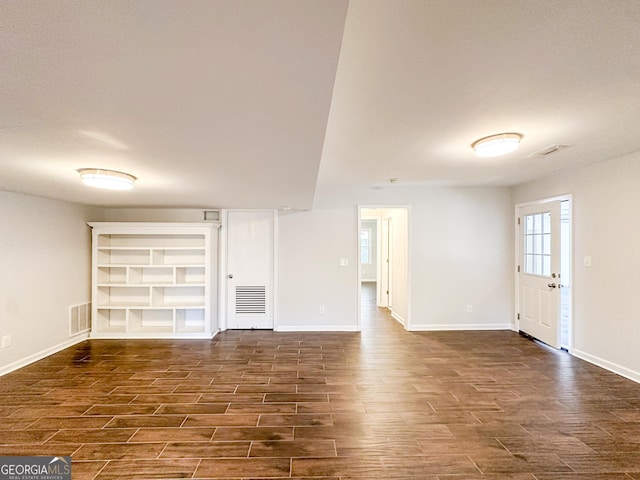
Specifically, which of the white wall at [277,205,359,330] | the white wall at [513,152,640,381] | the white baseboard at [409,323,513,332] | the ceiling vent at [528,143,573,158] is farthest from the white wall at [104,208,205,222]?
the white wall at [513,152,640,381]

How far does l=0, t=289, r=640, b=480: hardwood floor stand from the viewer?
2064mm

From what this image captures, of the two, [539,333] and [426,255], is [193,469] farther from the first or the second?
[539,333]

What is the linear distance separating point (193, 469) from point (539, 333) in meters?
4.84

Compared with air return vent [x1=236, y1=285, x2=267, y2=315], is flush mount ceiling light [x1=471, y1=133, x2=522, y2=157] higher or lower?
higher

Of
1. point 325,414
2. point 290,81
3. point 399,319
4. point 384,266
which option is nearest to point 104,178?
point 290,81

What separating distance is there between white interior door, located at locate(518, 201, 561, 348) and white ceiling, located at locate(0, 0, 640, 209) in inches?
67.9

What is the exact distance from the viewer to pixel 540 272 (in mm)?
4707

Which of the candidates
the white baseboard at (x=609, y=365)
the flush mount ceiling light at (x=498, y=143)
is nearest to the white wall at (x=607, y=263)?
the white baseboard at (x=609, y=365)

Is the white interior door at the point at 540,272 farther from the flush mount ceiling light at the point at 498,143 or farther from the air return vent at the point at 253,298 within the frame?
the air return vent at the point at 253,298

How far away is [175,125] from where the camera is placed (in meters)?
1.71

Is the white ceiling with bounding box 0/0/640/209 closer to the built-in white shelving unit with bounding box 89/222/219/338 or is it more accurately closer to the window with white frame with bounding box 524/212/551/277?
the window with white frame with bounding box 524/212/551/277

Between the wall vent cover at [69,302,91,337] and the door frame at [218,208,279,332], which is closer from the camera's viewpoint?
the wall vent cover at [69,302,91,337]
